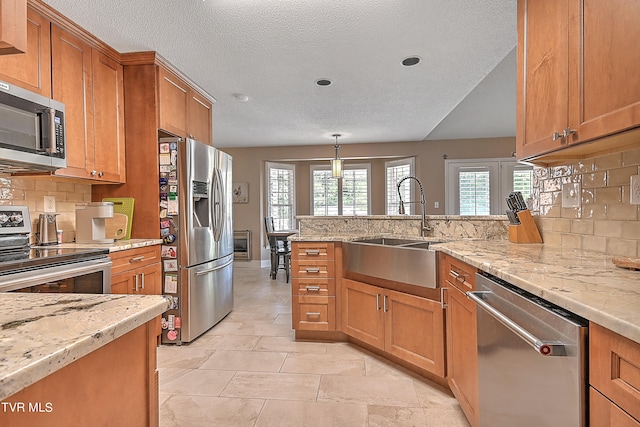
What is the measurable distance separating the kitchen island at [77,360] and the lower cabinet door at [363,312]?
1792mm

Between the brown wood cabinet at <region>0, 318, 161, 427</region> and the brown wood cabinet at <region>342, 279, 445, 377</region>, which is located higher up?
the brown wood cabinet at <region>0, 318, 161, 427</region>

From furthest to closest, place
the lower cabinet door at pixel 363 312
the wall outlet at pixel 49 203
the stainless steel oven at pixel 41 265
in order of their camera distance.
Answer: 1. the wall outlet at pixel 49 203
2. the lower cabinet door at pixel 363 312
3. the stainless steel oven at pixel 41 265

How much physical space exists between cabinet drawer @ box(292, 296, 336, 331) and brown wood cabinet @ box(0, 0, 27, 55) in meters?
2.38

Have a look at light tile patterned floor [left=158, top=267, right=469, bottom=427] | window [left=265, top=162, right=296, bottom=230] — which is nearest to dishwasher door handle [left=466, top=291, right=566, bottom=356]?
light tile patterned floor [left=158, top=267, right=469, bottom=427]

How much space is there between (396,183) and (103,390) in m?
6.66

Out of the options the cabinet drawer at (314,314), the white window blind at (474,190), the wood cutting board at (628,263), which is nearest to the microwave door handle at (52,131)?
the cabinet drawer at (314,314)

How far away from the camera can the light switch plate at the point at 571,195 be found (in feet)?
5.75

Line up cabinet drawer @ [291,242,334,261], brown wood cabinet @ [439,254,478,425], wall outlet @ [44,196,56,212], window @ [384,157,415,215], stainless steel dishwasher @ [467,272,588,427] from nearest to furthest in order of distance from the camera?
1. stainless steel dishwasher @ [467,272,588,427]
2. brown wood cabinet @ [439,254,478,425]
3. wall outlet @ [44,196,56,212]
4. cabinet drawer @ [291,242,334,261]
5. window @ [384,157,415,215]

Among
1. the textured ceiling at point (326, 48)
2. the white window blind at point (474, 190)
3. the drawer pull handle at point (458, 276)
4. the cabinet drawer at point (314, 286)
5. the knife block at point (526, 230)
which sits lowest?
the cabinet drawer at point (314, 286)

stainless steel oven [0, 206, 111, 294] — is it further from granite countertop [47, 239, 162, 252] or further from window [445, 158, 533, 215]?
window [445, 158, 533, 215]

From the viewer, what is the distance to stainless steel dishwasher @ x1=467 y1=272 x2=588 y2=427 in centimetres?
84

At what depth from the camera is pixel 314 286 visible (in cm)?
279

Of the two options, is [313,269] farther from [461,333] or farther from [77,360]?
[77,360]

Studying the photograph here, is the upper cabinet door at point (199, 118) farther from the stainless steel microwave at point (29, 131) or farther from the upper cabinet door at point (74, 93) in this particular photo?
the stainless steel microwave at point (29, 131)
